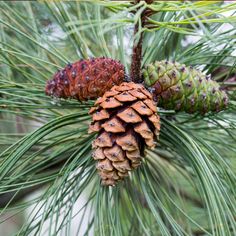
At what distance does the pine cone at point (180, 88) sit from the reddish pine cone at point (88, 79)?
5 cm

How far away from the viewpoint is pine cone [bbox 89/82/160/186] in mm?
637

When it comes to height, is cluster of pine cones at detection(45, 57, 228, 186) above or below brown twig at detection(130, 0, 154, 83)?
below

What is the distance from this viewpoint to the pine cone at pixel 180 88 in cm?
70

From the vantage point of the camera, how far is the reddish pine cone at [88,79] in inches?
26.4

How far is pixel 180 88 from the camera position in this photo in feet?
2.30

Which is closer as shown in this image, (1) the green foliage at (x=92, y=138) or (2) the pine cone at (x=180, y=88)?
(1) the green foliage at (x=92, y=138)

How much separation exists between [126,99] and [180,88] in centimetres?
10

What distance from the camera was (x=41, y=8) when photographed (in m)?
1.20

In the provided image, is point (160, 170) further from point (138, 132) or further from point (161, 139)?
point (138, 132)

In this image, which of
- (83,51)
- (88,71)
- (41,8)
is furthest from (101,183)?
(41,8)

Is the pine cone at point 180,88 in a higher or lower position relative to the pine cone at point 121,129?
higher

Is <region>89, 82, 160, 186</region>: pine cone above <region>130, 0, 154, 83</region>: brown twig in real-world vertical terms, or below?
below

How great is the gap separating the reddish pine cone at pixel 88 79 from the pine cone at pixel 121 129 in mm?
29

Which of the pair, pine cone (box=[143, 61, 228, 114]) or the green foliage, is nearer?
the green foliage
